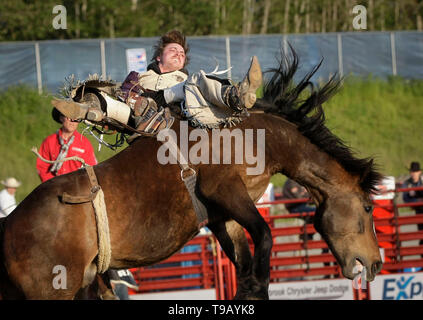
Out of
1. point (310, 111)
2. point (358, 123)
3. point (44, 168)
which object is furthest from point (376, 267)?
point (358, 123)

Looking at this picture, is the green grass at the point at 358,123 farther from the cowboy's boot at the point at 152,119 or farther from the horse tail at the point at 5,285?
the horse tail at the point at 5,285

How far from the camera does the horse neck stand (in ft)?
16.9

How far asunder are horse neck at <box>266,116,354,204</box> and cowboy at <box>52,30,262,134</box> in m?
0.43

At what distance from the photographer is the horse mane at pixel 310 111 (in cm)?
523

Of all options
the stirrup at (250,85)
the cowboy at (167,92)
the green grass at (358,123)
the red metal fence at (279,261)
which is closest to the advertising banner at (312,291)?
the red metal fence at (279,261)

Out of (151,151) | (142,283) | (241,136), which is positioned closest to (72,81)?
(151,151)

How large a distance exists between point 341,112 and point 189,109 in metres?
14.7

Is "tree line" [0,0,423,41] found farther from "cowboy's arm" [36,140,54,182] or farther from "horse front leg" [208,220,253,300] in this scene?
"horse front leg" [208,220,253,300]

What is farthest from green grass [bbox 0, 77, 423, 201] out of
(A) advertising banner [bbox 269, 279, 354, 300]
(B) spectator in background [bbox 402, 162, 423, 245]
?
(A) advertising banner [bbox 269, 279, 354, 300]

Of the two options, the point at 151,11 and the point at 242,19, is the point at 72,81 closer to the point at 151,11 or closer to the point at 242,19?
the point at 151,11

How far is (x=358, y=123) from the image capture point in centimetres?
1914

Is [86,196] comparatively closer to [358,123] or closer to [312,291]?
[312,291]

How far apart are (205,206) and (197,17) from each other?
667 inches

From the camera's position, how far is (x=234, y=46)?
18531 millimetres
